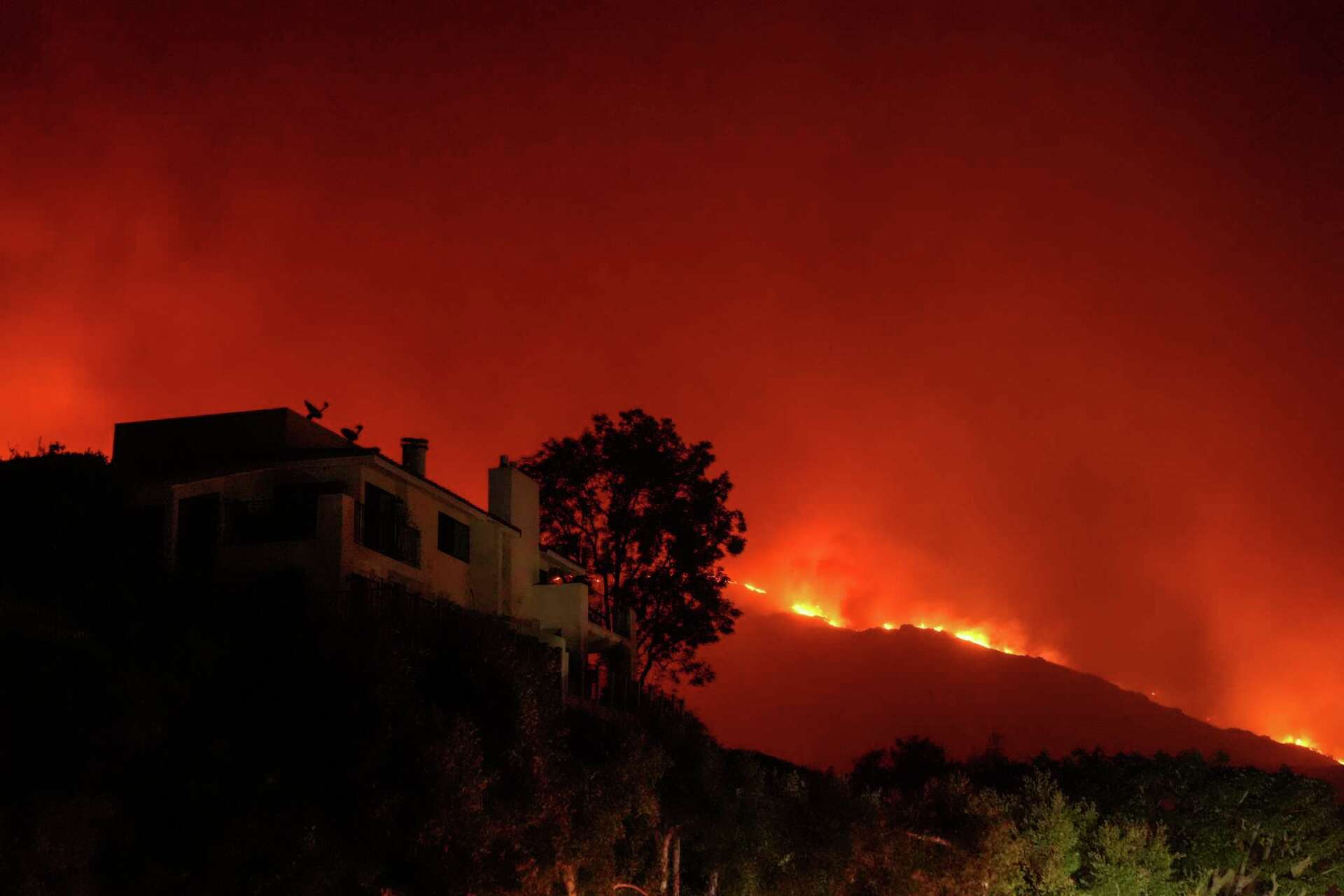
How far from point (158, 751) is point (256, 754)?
6.03 feet

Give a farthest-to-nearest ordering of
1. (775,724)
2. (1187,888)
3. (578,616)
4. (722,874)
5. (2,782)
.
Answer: (775,724), (1187,888), (578,616), (722,874), (2,782)

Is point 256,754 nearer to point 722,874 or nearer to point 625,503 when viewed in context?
point 722,874

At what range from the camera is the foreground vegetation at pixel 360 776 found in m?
24.7

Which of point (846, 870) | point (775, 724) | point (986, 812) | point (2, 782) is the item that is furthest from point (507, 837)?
point (775, 724)

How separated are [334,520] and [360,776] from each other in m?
11.4

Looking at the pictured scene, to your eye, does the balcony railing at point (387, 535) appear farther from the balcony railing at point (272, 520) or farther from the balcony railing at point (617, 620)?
the balcony railing at point (617, 620)

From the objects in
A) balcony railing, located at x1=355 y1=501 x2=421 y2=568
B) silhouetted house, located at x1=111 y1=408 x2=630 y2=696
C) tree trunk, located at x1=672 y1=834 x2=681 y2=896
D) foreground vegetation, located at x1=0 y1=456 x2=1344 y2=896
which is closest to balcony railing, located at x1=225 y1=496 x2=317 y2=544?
silhouetted house, located at x1=111 y1=408 x2=630 y2=696

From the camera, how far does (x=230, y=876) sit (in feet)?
80.2

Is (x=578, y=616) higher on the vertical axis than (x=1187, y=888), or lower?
higher

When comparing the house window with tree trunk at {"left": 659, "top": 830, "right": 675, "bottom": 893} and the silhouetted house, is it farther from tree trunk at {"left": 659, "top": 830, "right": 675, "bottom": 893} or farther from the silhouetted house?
tree trunk at {"left": 659, "top": 830, "right": 675, "bottom": 893}

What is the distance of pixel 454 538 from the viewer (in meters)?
44.8

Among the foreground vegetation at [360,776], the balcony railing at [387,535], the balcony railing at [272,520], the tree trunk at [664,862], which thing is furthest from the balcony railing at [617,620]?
the tree trunk at [664,862]

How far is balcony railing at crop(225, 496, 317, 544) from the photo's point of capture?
1479 inches

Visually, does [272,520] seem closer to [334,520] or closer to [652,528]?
[334,520]
